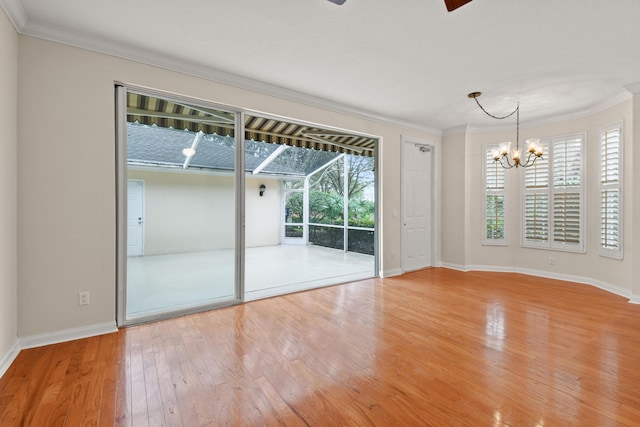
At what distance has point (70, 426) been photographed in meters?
1.65

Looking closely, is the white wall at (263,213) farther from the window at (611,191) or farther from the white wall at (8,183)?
the window at (611,191)

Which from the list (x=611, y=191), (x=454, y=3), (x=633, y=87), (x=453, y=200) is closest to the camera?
(x=454, y=3)

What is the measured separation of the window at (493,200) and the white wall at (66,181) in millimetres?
5406

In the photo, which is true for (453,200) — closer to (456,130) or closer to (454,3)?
(456,130)

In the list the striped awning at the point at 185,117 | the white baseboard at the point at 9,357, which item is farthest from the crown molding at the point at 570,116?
the white baseboard at the point at 9,357

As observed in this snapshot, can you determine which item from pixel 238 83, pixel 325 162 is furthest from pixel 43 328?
pixel 325 162

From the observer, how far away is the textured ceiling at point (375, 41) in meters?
2.31

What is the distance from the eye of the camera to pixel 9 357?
228 centimetres

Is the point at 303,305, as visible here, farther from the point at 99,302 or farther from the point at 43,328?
the point at 43,328

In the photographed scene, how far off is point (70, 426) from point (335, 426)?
1428mm

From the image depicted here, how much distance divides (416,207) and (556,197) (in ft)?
7.20

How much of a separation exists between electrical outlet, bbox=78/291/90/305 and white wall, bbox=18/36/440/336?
0.04m

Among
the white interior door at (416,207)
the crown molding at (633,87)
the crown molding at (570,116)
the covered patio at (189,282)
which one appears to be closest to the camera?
the covered patio at (189,282)

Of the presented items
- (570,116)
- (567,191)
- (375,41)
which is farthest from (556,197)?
(375,41)
